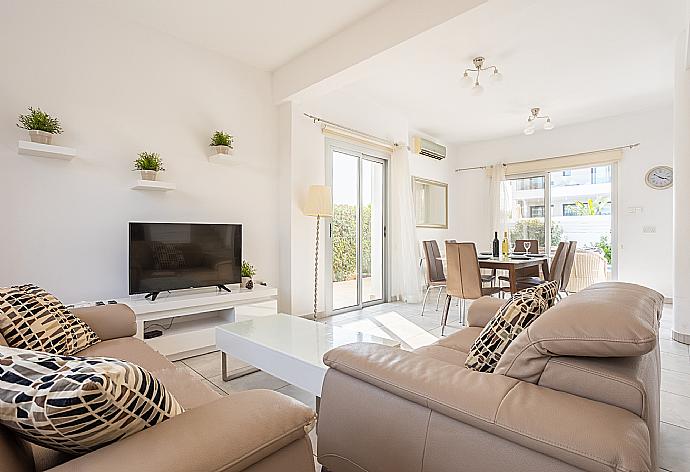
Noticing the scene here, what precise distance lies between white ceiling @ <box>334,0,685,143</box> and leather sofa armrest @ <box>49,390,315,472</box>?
264cm

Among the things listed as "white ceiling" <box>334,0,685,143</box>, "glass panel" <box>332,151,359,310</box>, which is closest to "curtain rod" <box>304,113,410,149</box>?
"glass panel" <box>332,151,359,310</box>

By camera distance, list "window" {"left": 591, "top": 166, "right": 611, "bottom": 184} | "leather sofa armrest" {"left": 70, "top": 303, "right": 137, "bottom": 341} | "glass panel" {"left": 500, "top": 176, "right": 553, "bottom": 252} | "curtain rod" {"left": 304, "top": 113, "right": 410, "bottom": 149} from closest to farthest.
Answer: "leather sofa armrest" {"left": 70, "top": 303, "right": 137, "bottom": 341}, "curtain rod" {"left": 304, "top": 113, "right": 410, "bottom": 149}, "window" {"left": 591, "top": 166, "right": 611, "bottom": 184}, "glass panel" {"left": 500, "top": 176, "right": 553, "bottom": 252}

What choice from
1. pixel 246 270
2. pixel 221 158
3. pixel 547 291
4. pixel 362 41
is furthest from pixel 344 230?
pixel 547 291

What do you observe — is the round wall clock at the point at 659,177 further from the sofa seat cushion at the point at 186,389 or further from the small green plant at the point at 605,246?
the sofa seat cushion at the point at 186,389

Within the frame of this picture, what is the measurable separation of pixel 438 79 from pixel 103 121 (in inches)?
133

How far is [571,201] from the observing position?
622 centimetres

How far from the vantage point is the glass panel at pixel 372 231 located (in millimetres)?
5117

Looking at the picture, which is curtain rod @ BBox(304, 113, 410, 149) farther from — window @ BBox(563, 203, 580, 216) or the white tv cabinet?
window @ BBox(563, 203, 580, 216)

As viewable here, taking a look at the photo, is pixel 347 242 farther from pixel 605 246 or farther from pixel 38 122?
pixel 605 246

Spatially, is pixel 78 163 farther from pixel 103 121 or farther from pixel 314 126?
pixel 314 126

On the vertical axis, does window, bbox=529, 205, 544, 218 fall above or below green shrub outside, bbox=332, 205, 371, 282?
above

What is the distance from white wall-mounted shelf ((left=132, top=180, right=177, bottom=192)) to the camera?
3.07 m

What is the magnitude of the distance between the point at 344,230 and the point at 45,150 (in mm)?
3090

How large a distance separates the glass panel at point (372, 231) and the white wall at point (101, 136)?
5.69 feet
